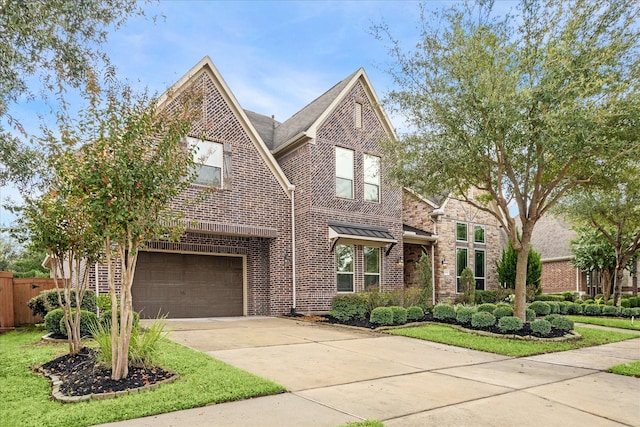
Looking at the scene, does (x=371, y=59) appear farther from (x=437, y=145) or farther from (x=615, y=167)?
(x=615, y=167)

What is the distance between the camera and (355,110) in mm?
17453

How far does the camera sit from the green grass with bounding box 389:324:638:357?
9.54 metres

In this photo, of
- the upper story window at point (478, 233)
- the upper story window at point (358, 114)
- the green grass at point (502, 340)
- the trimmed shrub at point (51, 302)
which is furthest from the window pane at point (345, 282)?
the upper story window at point (478, 233)

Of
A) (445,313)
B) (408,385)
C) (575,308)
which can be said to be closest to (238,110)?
(445,313)

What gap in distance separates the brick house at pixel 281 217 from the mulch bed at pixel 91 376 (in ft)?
18.3

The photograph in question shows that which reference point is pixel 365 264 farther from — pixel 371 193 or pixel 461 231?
pixel 461 231

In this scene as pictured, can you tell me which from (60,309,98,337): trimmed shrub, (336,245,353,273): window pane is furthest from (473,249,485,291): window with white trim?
(60,309,98,337): trimmed shrub

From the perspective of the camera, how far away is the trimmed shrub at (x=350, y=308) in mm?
14234

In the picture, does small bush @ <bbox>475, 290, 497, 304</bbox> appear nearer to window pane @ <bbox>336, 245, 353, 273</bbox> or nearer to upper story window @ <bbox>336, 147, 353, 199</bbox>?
window pane @ <bbox>336, 245, 353, 273</bbox>

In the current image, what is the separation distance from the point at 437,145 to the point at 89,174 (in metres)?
8.13

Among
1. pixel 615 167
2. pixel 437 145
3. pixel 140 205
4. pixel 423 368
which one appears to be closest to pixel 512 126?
pixel 437 145

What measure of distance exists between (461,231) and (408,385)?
1666 cm

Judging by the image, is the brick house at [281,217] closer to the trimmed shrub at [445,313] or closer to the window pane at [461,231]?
the trimmed shrub at [445,313]

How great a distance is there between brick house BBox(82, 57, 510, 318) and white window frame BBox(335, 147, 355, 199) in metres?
0.04
